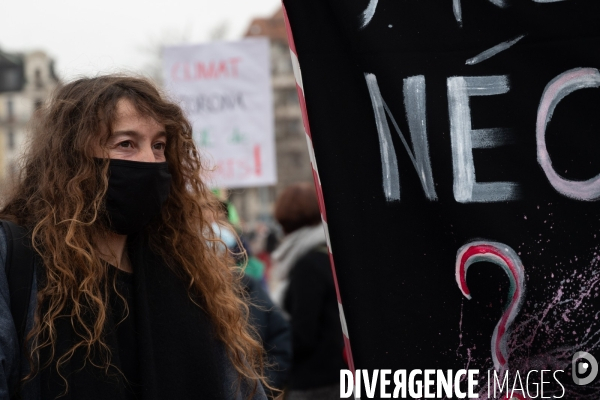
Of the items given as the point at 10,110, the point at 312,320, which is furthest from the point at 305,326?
the point at 10,110

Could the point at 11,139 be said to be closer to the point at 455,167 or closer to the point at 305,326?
the point at 305,326

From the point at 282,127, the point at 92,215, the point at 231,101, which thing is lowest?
the point at 92,215

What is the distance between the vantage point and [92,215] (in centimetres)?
220

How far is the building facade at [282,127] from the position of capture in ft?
200

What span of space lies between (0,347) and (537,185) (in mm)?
1315

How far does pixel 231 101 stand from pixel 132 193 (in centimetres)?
510

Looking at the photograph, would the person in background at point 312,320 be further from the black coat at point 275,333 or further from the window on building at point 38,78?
the window on building at point 38,78

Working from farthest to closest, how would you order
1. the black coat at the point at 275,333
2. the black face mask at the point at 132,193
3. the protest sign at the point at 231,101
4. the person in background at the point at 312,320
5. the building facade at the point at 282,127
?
1. the building facade at the point at 282,127
2. the protest sign at the point at 231,101
3. the person in background at the point at 312,320
4. the black coat at the point at 275,333
5. the black face mask at the point at 132,193

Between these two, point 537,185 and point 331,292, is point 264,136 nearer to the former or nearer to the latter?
point 331,292

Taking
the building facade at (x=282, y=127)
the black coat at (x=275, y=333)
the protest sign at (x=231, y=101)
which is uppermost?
the building facade at (x=282, y=127)

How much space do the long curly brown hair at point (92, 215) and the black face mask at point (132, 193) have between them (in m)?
0.03

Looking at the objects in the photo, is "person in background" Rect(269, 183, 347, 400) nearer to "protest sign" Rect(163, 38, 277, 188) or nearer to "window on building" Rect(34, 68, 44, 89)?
"protest sign" Rect(163, 38, 277, 188)

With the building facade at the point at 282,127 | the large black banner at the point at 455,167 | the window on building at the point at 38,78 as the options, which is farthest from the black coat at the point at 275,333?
the window on building at the point at 38,78

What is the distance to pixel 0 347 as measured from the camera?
190cm
